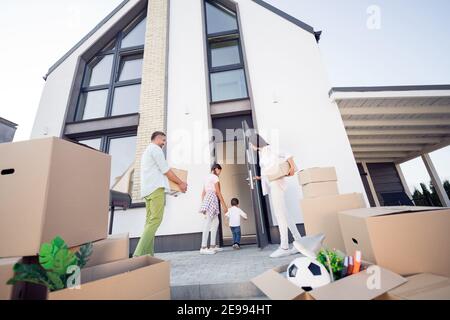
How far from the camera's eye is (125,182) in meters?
4.08

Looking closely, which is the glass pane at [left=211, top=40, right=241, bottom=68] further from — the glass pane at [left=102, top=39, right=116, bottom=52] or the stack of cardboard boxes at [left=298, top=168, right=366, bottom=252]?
the stack of cardboard boxes at [left=298, top=168, right=366, bottom=252]

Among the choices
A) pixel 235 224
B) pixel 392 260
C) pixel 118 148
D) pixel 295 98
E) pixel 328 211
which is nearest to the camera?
pixel 392 260

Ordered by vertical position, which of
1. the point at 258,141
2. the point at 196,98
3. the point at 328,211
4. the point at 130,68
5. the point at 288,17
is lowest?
the point at 328,211

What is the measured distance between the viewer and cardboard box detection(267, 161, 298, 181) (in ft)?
8.56

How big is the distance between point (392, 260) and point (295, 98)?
11.6 ft

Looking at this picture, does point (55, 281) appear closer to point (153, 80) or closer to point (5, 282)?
Result: point (5, 282)

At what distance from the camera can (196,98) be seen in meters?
4.36

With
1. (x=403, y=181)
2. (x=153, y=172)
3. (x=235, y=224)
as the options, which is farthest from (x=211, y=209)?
(x=403, y=181)

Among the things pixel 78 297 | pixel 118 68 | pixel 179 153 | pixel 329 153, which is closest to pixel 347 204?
pixel 329 153

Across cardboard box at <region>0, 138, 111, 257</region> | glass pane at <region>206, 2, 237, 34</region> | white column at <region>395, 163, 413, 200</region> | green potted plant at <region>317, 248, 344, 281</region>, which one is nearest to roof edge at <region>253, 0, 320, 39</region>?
glass pane at <region>206, 2, 237, 34</region>

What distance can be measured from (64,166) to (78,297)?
756mm

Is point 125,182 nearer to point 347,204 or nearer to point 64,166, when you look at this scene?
point 64,166

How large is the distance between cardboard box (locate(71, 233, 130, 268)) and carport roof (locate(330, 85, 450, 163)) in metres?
4.26
